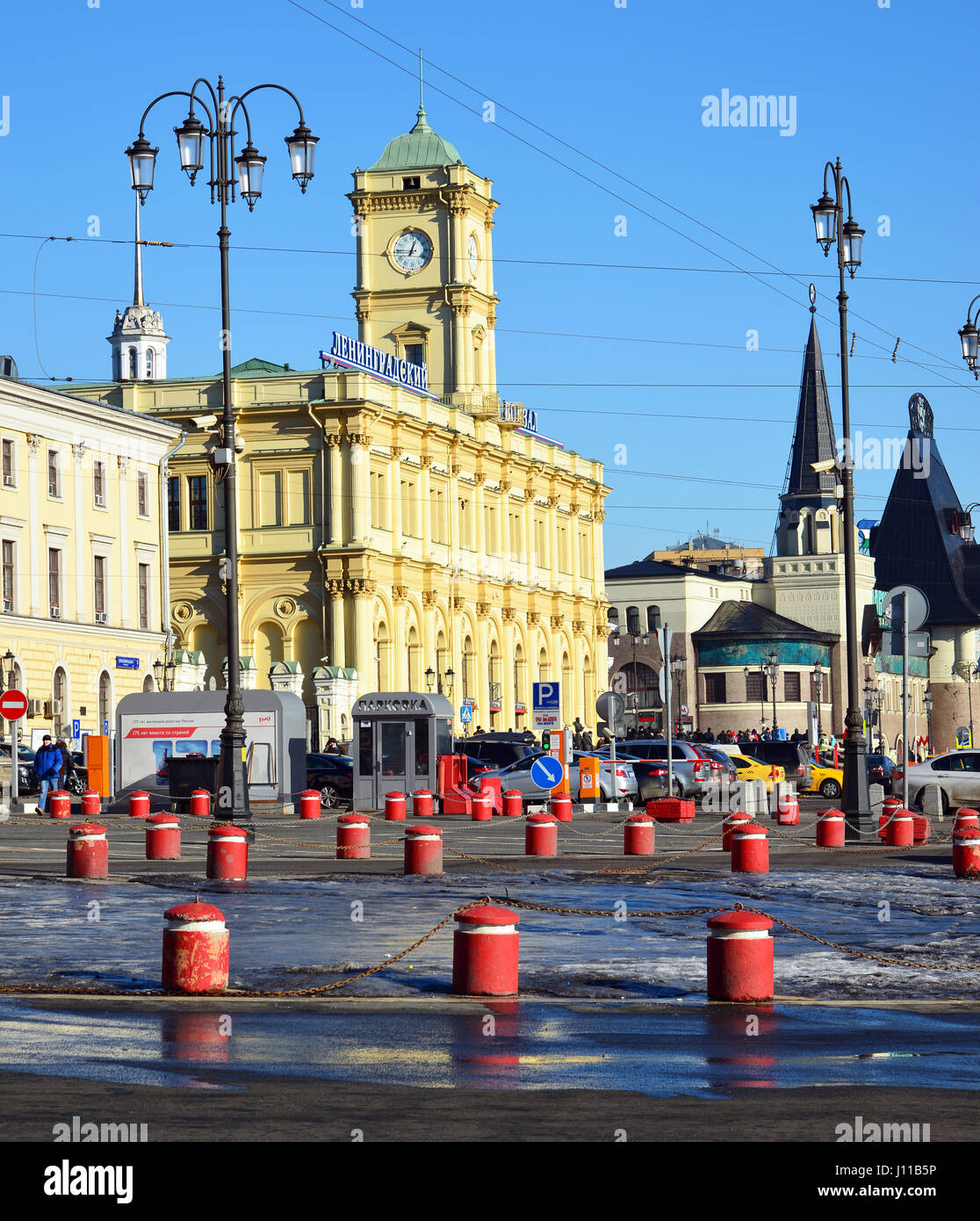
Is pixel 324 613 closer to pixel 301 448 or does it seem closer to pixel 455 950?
pixel 301 448

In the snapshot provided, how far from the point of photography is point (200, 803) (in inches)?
1597

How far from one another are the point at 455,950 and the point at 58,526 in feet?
184

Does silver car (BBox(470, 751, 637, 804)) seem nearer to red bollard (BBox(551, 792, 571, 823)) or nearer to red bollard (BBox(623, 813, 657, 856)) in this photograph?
red bollard (BBox(551, 792, 571, 823))

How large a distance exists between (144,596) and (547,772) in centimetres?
4081

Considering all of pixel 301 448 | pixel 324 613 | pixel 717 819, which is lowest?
pixel 717 819

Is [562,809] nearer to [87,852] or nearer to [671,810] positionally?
[671,810]

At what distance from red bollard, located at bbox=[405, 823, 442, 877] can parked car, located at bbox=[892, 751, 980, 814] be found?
1913 centimetres

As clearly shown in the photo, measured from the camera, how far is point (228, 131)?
30.9 meters

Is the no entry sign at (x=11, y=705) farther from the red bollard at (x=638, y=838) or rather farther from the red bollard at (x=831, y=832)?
the red bollard at (x=831, y=832)

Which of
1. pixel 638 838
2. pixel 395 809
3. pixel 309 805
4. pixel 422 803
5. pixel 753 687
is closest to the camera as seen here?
pixel 638 838

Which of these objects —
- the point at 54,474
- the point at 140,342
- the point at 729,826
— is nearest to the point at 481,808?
the point at 729,826

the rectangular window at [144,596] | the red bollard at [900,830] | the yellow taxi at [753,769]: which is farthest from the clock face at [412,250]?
the red bollard at [900,830]

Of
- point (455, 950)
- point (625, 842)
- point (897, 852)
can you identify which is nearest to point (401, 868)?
point (625, 842)

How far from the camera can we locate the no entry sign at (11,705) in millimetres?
37625
